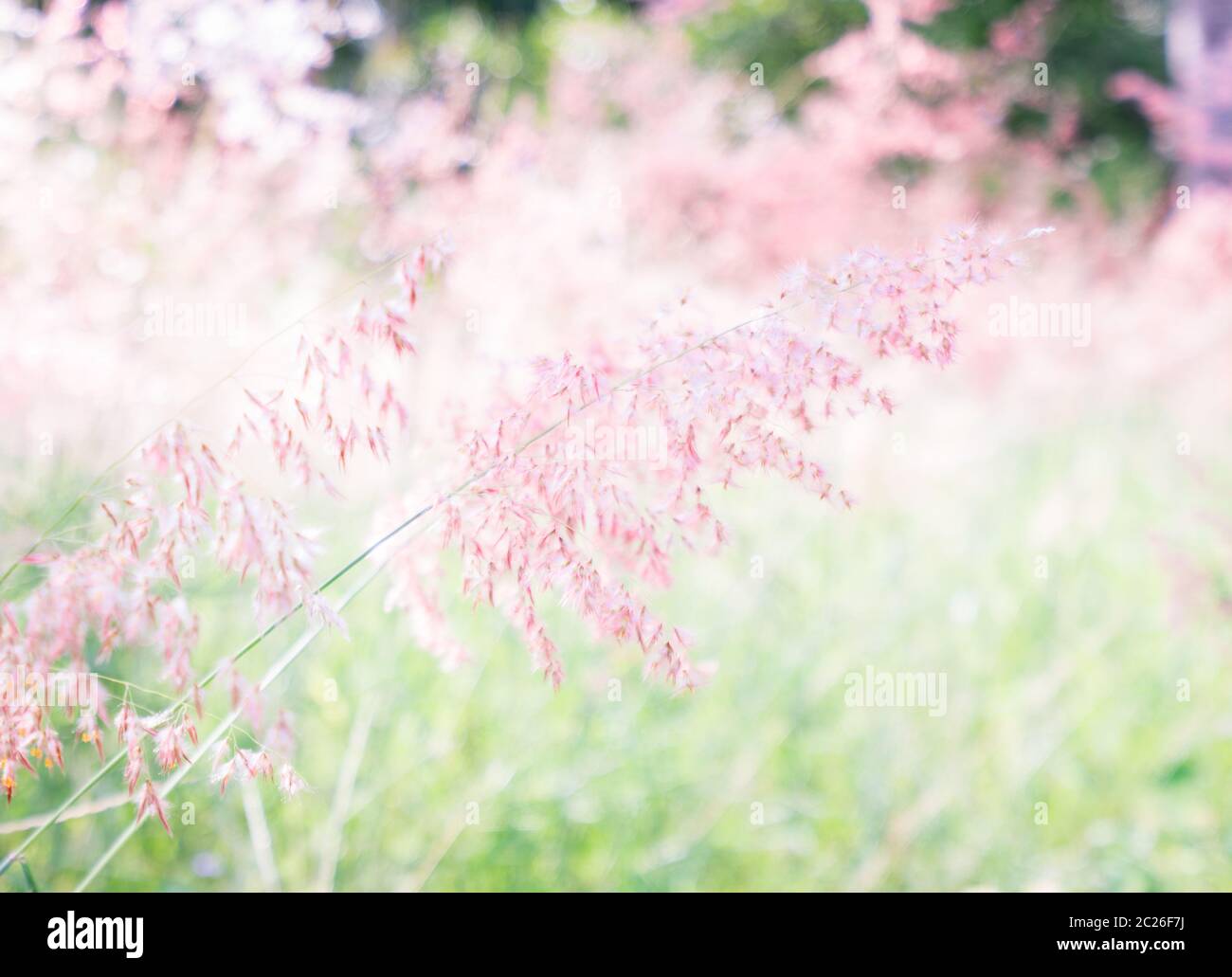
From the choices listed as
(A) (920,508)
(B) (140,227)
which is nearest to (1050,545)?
(A) (920,508)

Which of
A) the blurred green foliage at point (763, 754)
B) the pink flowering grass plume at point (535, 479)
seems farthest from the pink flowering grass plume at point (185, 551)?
the blurred green foliage at point (763, 754)

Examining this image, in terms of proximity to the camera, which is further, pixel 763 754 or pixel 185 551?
pixel 763 754

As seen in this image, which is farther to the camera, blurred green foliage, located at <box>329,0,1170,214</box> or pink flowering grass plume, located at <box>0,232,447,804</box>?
blurred green foliage, located at <box>329,0,1170,214</box>

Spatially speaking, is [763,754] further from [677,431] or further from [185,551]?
[185,551]

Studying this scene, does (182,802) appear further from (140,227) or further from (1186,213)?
(1186,213)

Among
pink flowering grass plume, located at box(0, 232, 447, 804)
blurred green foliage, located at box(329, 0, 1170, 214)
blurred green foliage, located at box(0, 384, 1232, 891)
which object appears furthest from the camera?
blurred green foliage, located at box(329, 0, 1170, 214)

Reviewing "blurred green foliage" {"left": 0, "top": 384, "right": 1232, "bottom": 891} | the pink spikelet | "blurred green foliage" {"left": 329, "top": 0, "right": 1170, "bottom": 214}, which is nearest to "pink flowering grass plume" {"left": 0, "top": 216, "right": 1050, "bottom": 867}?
the pink spikelet

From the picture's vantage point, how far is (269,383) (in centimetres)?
450

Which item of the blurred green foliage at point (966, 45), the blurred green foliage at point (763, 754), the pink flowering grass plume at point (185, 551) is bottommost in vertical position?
Answer: the blurred green foliage at point (763, 754)

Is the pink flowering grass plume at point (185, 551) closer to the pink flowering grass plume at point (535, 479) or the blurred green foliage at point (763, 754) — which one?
the pink flowering grass plume at point (535, 479)

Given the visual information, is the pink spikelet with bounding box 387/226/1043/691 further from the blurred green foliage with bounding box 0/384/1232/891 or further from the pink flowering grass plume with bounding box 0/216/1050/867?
the blurred green foliage with bounding box 0/384/1232/891

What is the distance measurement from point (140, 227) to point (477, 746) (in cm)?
193

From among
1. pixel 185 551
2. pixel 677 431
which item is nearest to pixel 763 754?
pixel 677 431

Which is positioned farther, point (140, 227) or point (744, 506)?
point (744, 506)
